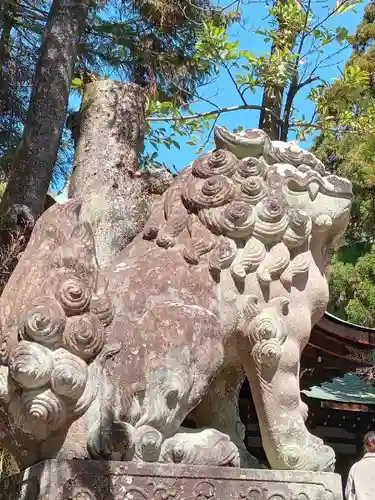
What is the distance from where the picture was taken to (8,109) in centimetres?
724

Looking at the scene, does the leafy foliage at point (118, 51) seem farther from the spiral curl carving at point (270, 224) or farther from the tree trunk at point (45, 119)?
the spiral curl carving at point (270, 224)

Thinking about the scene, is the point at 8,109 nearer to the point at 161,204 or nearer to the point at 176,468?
the point at 161,204

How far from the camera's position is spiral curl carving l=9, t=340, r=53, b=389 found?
6.70ft

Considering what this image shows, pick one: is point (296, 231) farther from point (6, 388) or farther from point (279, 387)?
point (6, 388)

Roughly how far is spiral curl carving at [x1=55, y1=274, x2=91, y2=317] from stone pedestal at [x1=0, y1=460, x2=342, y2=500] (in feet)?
1.59

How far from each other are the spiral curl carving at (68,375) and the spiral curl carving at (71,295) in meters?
0.15

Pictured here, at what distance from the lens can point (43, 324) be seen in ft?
6.88

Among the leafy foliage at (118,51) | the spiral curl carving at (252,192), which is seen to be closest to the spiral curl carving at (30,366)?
the spiral curl carving at (252,192)

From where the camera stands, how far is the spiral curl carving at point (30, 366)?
80.4 inches

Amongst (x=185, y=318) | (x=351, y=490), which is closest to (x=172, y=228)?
(x=185, y=318)

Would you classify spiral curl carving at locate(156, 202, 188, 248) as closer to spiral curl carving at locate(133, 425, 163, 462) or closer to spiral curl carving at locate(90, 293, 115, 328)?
spiral curl carving at locate(90, 293, 115, 328)

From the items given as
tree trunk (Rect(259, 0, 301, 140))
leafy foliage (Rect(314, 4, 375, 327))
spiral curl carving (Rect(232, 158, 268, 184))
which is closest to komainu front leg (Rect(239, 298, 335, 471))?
spiral curl carving (Rect(232, 158, 268, 184))

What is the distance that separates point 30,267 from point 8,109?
17.6ft

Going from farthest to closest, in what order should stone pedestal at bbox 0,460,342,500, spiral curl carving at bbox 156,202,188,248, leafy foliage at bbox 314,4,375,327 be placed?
1. leafy foliage at bbox 314,4,375,327
2. spiral curl carving at bbox 156,202,188,248
3. stone pedestal at bbox 0,460,342,500
